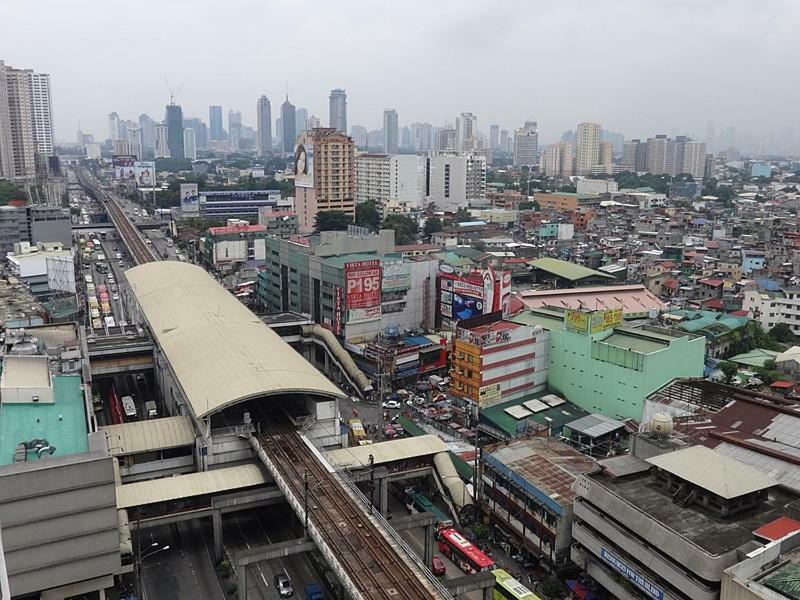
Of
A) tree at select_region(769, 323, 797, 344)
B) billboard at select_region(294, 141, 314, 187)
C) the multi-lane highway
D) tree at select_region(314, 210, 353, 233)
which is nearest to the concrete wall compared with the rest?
tree at select_region(769, 323, 797, 344)

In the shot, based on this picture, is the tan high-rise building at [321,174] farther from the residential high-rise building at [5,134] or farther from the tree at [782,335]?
the residential high-rise building at [5,134]

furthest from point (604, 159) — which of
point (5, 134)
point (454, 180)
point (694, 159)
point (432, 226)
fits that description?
point (5, 134)

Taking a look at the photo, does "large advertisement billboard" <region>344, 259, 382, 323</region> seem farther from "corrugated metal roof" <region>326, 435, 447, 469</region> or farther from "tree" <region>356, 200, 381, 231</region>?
"tree" <region>356, 200, 381, 231</region>

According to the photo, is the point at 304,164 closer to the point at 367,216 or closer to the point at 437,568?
the point at 367,216

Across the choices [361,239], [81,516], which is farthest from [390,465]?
[361,239]

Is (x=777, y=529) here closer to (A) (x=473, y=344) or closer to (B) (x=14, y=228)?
(A) (x=473, y=344)

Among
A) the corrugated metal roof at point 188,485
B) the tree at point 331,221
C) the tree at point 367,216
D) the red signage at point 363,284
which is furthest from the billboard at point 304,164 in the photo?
the corrugated metal roof at point 188,485
